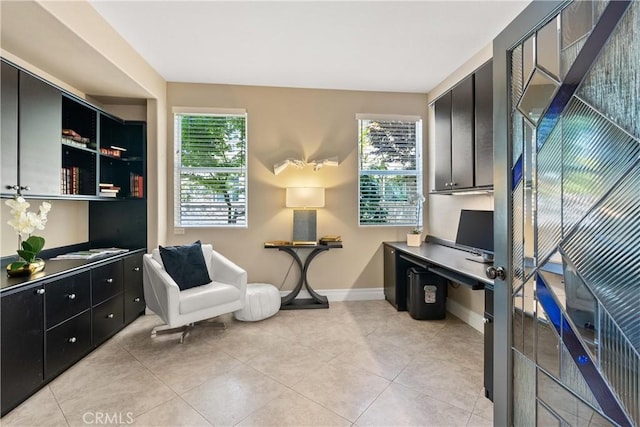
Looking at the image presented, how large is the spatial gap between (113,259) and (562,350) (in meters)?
3.30

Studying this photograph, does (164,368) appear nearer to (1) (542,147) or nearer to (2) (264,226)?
(2) (264,226)

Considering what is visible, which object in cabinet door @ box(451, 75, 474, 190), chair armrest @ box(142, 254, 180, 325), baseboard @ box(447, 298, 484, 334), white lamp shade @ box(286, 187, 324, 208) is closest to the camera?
chair armrest @ box(142, 254, 180, 325)

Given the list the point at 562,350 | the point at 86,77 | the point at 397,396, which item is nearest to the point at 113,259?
the point at 86,77

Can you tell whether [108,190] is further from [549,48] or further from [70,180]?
[549,48]

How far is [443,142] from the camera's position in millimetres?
3221

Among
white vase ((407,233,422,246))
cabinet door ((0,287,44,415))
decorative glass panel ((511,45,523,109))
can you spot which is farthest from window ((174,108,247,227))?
decorative glass panel ((511,45,523,109))

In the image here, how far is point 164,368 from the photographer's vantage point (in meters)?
2.25

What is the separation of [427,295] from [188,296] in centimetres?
236

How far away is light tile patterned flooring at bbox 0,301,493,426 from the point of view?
1.73 metres

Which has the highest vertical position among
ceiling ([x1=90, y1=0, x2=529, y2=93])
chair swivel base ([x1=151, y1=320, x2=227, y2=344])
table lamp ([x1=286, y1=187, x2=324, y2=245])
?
ceiling ([x1=90, y1=0, x2=529, y2=93])

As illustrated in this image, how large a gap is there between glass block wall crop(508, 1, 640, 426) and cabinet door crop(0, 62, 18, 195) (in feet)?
9.73

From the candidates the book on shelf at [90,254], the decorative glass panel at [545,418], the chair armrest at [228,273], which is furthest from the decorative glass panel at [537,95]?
the book on shelf at [90,254]

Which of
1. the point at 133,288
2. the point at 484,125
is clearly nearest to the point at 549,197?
the point at 484,125

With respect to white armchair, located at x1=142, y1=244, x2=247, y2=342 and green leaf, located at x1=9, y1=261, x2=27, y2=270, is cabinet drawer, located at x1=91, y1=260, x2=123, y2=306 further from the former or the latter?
green leaf, located at x1=9, y1=261, x2=27, y2=270
